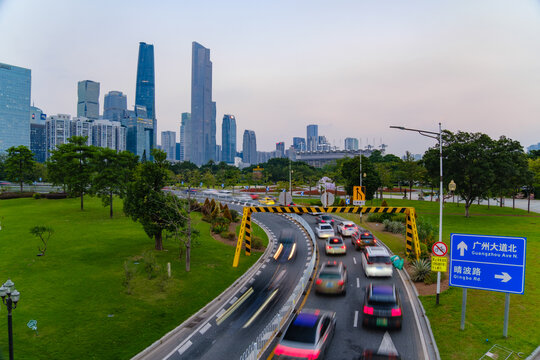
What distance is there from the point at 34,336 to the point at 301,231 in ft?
97.9

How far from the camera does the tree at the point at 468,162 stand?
1861 inches

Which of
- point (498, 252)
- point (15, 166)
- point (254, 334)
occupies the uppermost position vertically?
point (15, 166)

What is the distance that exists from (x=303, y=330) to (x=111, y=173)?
1614 inches

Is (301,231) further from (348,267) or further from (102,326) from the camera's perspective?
(102,326)

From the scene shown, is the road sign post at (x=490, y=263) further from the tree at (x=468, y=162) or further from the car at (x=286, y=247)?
the tree at (x=468, y=162)

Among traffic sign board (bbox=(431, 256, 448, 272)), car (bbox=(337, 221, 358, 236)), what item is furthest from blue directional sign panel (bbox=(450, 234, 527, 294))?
car (bbox=(337, 221, 358, 236))

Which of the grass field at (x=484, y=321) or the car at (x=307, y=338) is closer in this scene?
the car at (x=307, y=338)

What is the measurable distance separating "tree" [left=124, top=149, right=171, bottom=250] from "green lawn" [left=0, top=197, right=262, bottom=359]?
118 inches

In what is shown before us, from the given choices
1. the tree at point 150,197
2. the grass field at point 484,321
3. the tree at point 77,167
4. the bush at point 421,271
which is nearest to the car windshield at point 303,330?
the grass field at point 484,321

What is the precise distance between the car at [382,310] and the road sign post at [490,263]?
2820mm

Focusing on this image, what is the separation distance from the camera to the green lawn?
45.5 feet

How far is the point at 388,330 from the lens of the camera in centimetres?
1479

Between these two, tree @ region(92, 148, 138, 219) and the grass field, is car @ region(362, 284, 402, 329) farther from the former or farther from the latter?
tree @ region(92, 148, 138, 219)

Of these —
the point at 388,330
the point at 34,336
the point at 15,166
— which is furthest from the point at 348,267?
the point at 15,166
